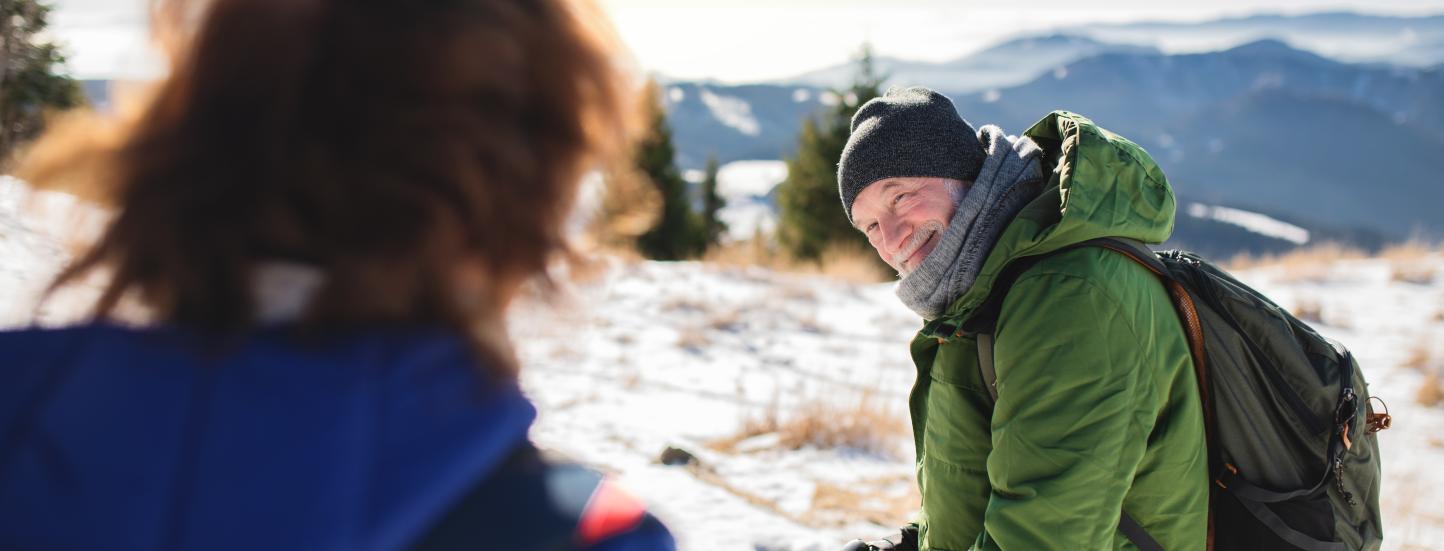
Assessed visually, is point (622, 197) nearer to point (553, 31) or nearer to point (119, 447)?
point (553, 31)

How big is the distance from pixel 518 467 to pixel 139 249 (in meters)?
0.33

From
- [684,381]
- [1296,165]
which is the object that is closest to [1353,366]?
[684,381]

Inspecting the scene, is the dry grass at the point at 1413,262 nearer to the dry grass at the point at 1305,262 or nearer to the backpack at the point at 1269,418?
the dry grass at the point at 1305,262

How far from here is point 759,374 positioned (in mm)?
5480

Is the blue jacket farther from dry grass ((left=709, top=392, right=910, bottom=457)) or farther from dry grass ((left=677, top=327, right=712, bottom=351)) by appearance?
dry grass ((left=677, top=327, right=712, bottom=351))

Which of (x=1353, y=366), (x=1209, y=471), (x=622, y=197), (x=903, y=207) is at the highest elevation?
(x=622, y=197)

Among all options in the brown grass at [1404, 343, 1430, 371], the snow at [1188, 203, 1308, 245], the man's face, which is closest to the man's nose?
the man's face

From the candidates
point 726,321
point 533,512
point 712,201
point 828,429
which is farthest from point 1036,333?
point 712,201

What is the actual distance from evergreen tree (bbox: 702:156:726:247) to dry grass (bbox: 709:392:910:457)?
23.7 m

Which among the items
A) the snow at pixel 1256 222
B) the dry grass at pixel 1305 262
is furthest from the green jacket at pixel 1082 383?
the snow at pixel 1256 222

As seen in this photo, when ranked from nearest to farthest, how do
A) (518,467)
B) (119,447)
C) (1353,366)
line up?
(119,447), (518,467), (1353,366)

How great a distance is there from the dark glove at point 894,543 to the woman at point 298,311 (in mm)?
1411

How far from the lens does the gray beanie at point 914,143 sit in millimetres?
1692

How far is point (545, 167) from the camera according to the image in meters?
0.70
